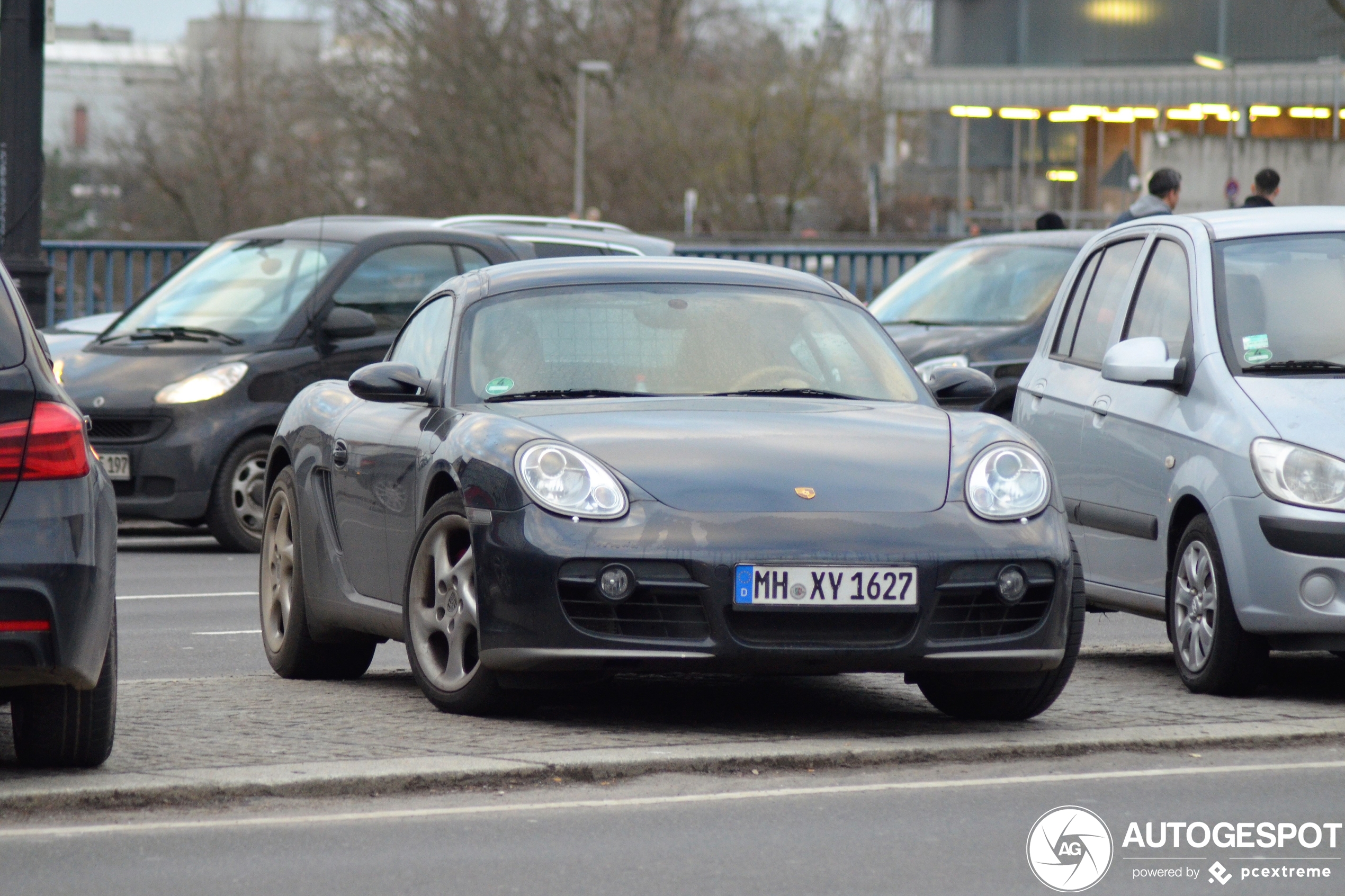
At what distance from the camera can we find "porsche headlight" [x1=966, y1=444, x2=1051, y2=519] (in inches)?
254

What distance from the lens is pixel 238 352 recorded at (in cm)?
1391

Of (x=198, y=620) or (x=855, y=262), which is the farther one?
(x=855, y=262)

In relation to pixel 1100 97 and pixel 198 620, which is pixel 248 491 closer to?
pixel 198 620

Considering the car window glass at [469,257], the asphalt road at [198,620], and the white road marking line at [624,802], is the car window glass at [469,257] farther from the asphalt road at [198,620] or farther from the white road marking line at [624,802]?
the white road marking line at [624,802]

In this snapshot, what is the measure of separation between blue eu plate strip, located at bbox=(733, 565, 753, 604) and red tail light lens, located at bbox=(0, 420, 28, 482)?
1904 millimetres

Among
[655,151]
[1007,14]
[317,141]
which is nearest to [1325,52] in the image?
[1007,14]

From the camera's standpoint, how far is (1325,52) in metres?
61.7

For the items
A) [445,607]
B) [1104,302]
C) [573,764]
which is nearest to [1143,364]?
[1104,302]

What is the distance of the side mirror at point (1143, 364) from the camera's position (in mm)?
8008

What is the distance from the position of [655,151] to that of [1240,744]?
54.7 metres

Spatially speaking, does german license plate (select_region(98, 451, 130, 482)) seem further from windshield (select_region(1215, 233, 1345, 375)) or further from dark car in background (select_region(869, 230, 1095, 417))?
windshield (select_region(1215, 233, 1345, 375))

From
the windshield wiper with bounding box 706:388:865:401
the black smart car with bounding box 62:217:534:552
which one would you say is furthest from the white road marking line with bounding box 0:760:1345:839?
the black smart car with bounding box 62:217:534:552

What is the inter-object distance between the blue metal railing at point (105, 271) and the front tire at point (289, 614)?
42.0 feet

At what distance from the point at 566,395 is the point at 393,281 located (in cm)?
745
